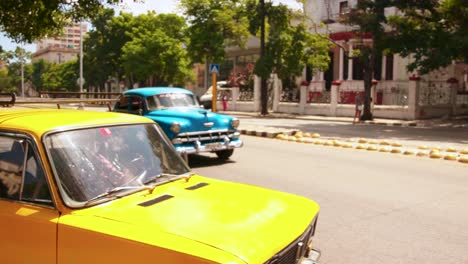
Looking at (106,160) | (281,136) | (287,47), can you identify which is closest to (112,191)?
(106,160)

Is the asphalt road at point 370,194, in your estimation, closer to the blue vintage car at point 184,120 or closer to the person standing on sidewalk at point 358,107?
the blue vintage car at point 184,120

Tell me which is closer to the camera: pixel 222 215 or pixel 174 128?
pixel 222 215

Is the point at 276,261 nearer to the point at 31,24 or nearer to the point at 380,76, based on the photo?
the point at 31,24

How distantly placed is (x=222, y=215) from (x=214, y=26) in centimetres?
3228

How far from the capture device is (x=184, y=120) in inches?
401

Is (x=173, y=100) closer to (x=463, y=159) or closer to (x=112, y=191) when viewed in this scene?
(x=463, y=159)

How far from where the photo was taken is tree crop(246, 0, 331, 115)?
3031cm

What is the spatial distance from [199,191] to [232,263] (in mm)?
1113

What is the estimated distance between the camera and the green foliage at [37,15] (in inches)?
490

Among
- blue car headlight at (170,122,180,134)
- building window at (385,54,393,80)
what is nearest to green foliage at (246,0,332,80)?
building window at (385,54,393,80)

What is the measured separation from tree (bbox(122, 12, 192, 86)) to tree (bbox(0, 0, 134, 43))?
104ft

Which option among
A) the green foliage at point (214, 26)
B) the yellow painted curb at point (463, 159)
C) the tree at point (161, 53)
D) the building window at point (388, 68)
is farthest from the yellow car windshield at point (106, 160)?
the tree at point (161, 53)

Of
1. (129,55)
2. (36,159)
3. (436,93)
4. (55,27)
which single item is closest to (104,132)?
(36,159)

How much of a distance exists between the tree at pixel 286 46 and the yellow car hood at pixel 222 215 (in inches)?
1083
